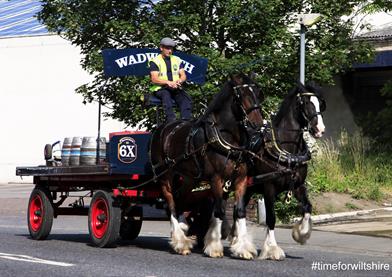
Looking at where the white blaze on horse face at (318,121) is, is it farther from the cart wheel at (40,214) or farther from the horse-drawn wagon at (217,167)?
the cart wheel at (40,214)

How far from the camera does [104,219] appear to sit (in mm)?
13898

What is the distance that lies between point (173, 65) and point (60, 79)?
24.3 metres

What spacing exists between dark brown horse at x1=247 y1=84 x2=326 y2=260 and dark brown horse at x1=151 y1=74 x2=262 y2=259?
0.43m

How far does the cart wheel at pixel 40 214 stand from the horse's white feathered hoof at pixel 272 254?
4.51 meters

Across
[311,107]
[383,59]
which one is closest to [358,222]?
[311,107]

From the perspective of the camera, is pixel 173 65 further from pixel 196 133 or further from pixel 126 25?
pixel 126 25

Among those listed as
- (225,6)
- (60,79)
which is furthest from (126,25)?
(60,79)

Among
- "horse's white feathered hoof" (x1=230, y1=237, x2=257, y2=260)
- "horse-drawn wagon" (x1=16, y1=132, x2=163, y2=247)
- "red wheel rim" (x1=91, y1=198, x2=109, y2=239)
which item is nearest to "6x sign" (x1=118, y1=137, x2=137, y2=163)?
"horse-drawn wagon" (x1=16, y1=132, x2=163, y2=247)

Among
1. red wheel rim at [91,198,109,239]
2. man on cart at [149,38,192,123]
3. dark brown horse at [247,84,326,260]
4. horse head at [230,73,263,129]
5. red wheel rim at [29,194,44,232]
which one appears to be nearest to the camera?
horse head at [230,73,263,129]

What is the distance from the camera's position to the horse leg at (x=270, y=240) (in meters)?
12.1

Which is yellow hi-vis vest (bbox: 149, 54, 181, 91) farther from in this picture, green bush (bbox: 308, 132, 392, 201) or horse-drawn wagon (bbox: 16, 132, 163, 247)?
green bush (bbox: 308, 132, 392, 201)

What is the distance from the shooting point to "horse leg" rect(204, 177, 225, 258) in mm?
12289

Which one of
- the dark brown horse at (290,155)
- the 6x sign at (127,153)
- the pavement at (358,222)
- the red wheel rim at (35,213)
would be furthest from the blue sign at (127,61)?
the pavement at (358,222)

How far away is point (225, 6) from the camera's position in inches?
778
